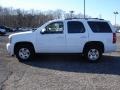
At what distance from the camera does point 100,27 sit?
13977 mm

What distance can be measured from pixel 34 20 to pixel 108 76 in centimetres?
10081

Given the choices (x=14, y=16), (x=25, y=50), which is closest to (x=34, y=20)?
(x=14, y=16)

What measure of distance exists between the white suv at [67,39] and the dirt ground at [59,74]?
541mm

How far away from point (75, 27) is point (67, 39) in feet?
2.27

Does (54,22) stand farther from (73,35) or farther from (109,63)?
(109,63)

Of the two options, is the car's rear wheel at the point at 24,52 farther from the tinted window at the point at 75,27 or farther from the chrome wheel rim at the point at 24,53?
the tinted window at the point at 75,27

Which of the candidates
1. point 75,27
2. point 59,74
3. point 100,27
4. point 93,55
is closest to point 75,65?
point 93,55

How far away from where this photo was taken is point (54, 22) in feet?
45.6

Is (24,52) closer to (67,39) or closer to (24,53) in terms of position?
(24,53)

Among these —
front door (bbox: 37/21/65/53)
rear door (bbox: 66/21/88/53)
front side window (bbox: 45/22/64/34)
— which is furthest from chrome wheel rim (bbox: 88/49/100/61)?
front side window (bbox: 45/22/64/34)

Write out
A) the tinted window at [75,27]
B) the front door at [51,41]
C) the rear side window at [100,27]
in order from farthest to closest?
the rear side window at [100,27]
the tinted window at [75,27]
the front door at [51,41]

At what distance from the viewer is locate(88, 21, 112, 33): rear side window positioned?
13898 millimetres

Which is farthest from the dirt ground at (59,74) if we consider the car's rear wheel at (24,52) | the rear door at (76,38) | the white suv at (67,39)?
the rear door at (76,38)

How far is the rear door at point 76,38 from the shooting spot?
13672 millimetres
